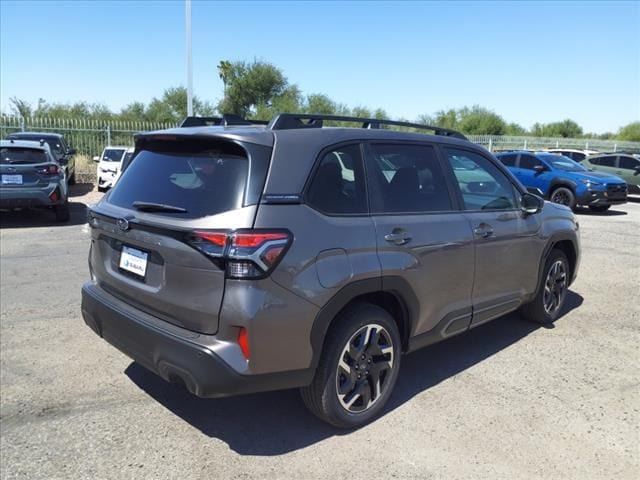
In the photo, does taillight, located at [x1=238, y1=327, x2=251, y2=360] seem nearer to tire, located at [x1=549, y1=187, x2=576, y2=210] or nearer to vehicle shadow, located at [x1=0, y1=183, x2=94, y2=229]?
vehicle shadow, located at [x1=0, y1=183, x2=94, y2=229]

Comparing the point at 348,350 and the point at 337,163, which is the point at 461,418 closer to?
the point at 348,350

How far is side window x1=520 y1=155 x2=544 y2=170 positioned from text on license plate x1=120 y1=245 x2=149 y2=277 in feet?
46.5

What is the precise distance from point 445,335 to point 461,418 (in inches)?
23.6

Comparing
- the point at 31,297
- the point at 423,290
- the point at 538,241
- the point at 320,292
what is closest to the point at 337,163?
the point at 320,292

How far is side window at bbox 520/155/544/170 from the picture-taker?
49.8 ft

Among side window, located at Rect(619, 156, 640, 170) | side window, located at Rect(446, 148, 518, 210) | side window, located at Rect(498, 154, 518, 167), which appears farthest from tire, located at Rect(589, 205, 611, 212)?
side window, located at Rect(446, 148, 518, 210)

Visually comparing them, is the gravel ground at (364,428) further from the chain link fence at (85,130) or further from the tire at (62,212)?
the chain link fence at (85,130)

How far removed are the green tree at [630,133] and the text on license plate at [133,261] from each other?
237ft

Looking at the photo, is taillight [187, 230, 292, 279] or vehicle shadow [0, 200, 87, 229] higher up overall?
taillight [187, 230, 292, 279]

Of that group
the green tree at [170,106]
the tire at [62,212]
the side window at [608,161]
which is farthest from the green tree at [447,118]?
the tire at [62,212]

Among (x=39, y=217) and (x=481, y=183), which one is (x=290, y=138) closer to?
(x=481, y=183)

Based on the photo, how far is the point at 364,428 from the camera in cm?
327

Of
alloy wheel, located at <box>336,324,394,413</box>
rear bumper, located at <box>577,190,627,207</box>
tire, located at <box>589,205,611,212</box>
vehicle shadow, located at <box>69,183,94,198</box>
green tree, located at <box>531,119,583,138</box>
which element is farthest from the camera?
green tree, located at <box>531,119,583,138</box>

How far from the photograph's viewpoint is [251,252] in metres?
2.57
